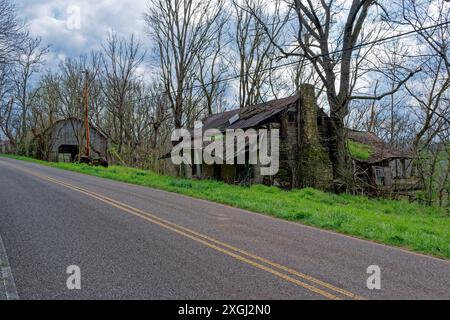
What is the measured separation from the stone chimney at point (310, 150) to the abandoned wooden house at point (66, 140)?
101ft

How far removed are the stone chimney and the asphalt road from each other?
1241 centimetres

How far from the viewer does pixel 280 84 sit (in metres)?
32.4

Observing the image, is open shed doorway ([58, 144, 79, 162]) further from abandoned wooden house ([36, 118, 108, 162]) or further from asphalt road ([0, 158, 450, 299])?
asphalt road ([0, 158, 450, 299])

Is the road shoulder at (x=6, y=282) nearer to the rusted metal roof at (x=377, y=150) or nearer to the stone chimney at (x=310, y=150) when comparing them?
the stone chimney at (x=310, y=150)

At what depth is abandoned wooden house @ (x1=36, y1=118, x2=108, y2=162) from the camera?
46469 millimetres

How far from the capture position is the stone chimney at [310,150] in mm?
21312

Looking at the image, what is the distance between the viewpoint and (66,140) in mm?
47625

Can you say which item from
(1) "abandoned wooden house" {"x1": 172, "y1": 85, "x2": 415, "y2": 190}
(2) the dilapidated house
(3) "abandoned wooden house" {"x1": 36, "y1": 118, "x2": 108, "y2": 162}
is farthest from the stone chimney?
(3) "abandoned wooden house" {"x1": 36, "y1": 118, "x2": 108, "y2": 162}

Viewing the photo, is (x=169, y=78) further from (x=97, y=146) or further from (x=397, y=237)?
(x=397, y=237)

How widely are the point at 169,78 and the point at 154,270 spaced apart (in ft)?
90.8

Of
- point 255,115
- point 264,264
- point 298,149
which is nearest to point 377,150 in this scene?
point 298,149

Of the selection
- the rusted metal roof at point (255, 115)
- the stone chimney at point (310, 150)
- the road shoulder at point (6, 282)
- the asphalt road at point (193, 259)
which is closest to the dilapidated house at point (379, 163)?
the stone chimney at point (310, 150)

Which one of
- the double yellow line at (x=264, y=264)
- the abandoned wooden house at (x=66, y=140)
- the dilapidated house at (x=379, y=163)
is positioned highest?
the abandoned wooden house at (x=66, y=140)
